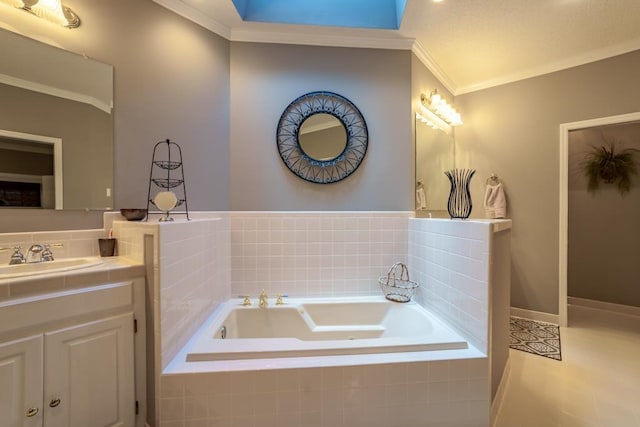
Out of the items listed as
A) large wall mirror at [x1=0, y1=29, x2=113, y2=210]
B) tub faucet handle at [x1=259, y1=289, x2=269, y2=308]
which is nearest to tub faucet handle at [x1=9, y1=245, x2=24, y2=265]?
large wall mirror at [x1=0, y1=29, x2=113, y2=210]

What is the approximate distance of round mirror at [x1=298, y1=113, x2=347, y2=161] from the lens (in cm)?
221

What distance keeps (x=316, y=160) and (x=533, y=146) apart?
7.87 feet

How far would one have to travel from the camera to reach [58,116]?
143cm

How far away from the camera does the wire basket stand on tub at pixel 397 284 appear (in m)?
2.16

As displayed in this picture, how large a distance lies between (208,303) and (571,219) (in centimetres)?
429

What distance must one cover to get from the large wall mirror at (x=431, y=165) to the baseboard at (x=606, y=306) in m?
2.26

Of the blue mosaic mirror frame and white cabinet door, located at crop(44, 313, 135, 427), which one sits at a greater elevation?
the blue mosaic mirror frame

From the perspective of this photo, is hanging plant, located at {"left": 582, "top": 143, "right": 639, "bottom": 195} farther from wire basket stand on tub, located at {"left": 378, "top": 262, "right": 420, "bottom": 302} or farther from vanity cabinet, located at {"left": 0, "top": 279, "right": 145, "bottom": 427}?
vanity cabinet, located at {"left": 0, "top": 279, "right": 145, "bottom": 427}

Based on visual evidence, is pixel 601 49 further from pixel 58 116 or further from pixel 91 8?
pixel 58 116

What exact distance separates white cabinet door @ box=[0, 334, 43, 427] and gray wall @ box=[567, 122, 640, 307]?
4794mm

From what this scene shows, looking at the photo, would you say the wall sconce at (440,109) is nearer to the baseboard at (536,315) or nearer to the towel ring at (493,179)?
the towel ring at (493,179)

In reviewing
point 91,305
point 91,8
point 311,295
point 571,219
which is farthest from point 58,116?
point 571,219

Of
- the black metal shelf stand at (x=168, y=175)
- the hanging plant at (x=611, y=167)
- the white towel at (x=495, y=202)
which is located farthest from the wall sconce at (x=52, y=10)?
the hanging plant at (x=611, y=167)

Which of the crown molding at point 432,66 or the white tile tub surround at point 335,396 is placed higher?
the crown molding at point 432,66
